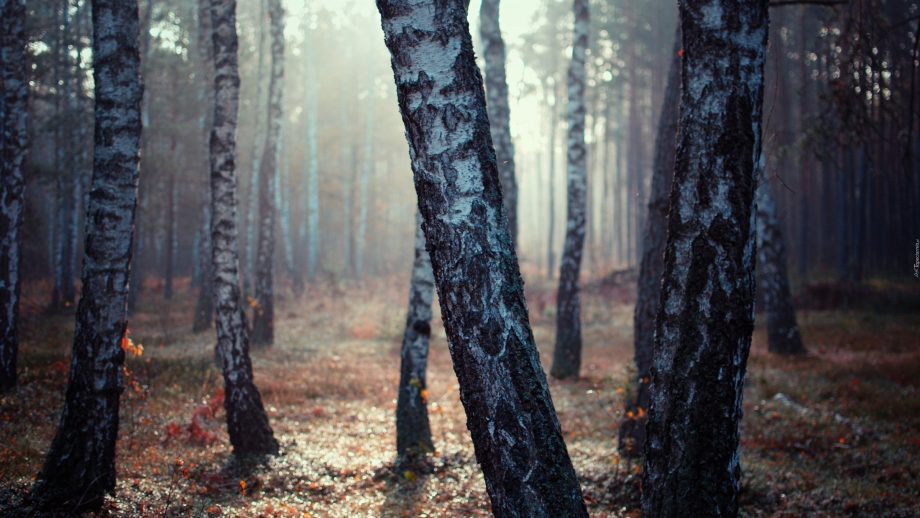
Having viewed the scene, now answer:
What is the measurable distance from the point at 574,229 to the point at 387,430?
5381 millimetres

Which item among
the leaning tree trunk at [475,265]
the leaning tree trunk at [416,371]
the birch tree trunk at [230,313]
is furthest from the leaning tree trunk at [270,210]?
the leaning tree trunk at [475,265]

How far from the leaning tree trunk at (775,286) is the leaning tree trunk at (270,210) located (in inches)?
433

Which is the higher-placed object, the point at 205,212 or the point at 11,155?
the point at 11,155

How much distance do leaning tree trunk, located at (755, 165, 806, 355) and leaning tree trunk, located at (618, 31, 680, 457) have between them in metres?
7.87

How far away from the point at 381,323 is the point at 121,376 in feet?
48.3

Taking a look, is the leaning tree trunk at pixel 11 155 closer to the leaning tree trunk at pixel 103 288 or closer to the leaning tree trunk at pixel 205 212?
the leaning tree trunk at pixel 103 288

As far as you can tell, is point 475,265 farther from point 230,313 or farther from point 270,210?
point 270,210

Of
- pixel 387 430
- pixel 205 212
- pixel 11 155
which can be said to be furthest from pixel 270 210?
pixel 387 430

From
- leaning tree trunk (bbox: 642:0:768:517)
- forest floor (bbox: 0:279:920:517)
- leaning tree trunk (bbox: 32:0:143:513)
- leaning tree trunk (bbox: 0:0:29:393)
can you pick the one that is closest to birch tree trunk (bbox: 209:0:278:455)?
forest floor (bbox: 0:279:920:517)

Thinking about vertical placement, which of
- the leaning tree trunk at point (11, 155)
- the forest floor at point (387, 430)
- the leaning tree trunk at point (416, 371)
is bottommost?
the forest floor at point (387, 430)

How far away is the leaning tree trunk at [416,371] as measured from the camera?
25.5 ft

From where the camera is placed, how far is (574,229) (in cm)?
1263

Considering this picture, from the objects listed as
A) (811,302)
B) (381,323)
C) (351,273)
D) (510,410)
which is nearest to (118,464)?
(510,410)

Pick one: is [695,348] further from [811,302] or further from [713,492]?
[811,302]
